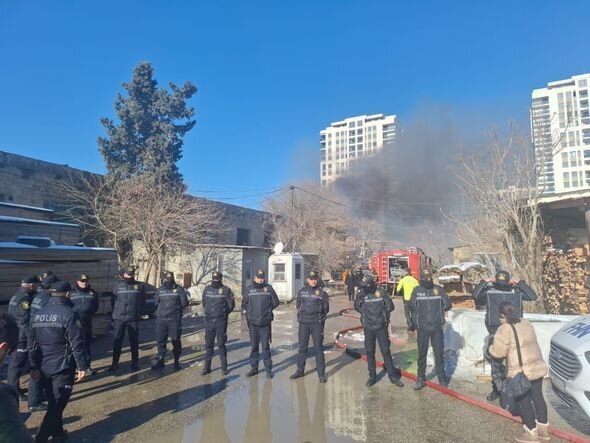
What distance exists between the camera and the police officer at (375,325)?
235 inches

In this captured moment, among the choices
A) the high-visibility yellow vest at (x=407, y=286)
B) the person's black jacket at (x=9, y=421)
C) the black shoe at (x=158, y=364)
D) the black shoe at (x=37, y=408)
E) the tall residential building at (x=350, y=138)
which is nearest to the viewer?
the person's black jacket at (x=9, y=421)

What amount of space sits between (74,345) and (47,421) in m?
0.78

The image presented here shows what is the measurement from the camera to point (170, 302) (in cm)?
665

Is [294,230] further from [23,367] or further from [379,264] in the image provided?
[23,367]

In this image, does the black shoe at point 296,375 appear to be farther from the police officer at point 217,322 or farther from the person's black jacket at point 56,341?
the person's black jacket at point 56,341

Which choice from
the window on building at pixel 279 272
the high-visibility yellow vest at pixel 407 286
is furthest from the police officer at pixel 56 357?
the window on building at pixel 279 272

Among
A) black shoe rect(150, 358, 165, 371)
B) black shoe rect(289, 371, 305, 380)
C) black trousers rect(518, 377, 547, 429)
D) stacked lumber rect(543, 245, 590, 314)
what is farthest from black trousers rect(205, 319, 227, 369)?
stacked lumber rect(543, 245, 590, 314)

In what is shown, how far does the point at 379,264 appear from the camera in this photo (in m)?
22.9

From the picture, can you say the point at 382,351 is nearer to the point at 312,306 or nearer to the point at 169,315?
the point at 312,306

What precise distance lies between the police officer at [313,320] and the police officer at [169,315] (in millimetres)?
2060

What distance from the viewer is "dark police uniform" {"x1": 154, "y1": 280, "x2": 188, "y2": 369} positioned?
6.61 m

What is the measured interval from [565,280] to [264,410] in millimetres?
9702

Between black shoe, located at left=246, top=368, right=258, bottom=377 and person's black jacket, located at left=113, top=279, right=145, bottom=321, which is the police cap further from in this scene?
black shoe, located at left=246, top=368, right=258, bottom=377

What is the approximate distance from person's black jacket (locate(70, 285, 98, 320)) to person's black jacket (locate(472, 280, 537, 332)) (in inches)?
248
